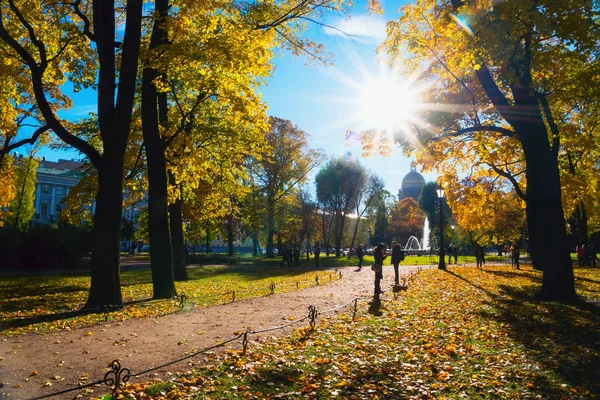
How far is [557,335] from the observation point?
772cm

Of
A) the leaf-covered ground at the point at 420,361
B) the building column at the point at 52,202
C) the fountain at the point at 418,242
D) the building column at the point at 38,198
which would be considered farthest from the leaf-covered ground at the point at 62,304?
the building column at the point at 52,202

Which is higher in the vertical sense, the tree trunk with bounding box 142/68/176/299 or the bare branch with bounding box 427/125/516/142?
the bare branch with bounding box 427/125/516/142

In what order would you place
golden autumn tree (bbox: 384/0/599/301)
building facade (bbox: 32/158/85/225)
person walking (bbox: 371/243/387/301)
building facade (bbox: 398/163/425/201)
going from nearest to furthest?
golden autumn tree (bbox: 384/0/599/301)
person walking (bbox: 371/243/387/301)
building facade (bbox: 32/158/85/225)
building facade (bbox: 398/163/425/201)

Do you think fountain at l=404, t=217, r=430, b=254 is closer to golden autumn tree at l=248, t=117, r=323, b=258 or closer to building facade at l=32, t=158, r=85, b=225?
golden autumn tree at l=248, t=117, r=323, b=258

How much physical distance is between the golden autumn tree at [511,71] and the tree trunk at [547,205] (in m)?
0.02

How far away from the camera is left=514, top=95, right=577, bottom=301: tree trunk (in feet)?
36.1

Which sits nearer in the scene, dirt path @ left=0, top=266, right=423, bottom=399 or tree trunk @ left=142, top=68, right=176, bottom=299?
dirt path @ left=0, top=266, right=423, bottom=399

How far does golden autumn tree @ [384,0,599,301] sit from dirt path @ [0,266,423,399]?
6418 millimetres

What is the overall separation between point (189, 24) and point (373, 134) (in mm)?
6696

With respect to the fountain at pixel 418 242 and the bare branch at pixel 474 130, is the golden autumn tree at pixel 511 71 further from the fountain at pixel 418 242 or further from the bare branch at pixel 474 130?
the fountain at pixel 418 242

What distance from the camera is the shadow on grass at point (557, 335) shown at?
18.5ft

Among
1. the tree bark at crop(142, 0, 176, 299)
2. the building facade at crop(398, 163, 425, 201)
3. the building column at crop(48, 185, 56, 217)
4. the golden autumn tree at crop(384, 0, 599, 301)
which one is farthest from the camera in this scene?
the building facade at crop(398, 163, 425, 201)

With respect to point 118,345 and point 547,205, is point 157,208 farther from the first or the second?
point 547,205

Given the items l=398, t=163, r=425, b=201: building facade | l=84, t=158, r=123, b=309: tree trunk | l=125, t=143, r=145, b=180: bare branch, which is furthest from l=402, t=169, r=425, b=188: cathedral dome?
l=84, t=158, r=123, b=309: tree trunk
